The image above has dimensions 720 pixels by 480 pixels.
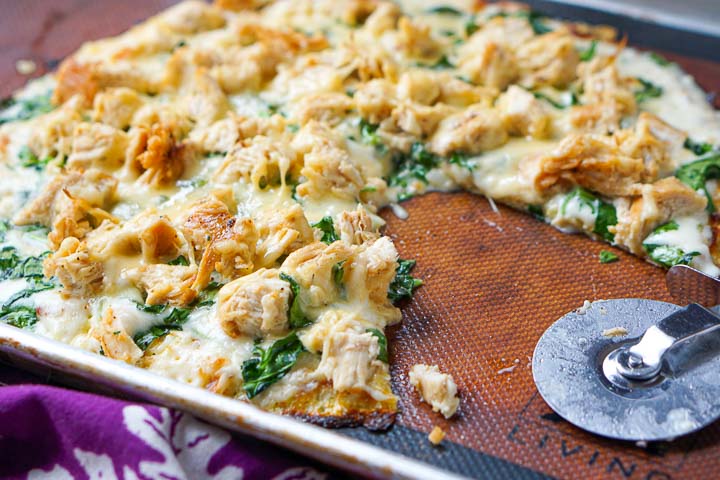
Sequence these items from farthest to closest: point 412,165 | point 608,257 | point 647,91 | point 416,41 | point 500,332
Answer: point 416,41 → point 647,91 → point 412,165 → point 608,257 → point 500,332

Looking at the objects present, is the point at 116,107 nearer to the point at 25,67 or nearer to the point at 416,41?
the point at 25,67

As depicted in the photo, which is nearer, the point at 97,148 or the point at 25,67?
the point at 97,148

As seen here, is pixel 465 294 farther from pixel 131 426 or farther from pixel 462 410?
pixel 131 426

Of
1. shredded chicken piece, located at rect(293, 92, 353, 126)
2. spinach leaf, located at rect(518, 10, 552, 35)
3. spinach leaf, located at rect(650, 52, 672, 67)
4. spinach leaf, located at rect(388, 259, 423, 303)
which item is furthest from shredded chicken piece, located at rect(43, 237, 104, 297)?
spinach leaf, located at rect(650, 52, 672, 67)

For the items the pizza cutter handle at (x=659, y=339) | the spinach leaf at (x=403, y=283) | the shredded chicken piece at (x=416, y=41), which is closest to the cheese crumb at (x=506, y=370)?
the pizza cutter handle at (x=659, y=339)

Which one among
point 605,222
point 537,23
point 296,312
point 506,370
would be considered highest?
point 537,23

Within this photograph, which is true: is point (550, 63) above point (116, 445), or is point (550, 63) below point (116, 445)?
above

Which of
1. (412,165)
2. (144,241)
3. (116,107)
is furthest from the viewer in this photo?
(116,107)

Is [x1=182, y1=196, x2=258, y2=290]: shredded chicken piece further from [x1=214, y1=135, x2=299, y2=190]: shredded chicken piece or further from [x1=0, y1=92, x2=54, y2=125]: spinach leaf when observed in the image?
[x1=0, y1=92, x2=54, y2=125]: spinach leaf

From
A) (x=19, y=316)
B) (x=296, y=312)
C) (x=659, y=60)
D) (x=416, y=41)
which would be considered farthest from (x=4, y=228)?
(x=659, y=60)
